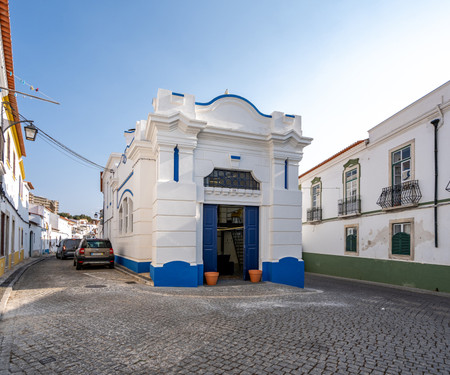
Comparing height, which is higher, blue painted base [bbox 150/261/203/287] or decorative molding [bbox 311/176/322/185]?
decorative molding [bbox 311/176/322/185]

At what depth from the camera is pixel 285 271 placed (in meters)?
11.0

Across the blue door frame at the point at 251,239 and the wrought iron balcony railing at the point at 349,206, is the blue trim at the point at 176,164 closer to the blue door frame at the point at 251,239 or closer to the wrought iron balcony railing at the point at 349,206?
the blue door frame at the point at 251,239

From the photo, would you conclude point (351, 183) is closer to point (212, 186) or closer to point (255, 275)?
point (255, 275)

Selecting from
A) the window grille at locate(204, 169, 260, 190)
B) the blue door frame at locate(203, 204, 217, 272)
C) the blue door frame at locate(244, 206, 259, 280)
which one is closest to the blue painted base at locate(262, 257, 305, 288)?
the blue door frame at locate(244, 206, 259, 280)

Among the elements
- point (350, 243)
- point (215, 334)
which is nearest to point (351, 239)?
point (350, 243)

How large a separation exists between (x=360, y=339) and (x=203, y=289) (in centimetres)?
500

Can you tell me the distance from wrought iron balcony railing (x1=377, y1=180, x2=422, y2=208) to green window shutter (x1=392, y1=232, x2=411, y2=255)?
1281 millimetres

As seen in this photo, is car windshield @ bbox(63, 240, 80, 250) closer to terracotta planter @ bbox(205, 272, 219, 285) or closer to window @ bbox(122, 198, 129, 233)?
window @ bbox(122, 198, 129, 233)

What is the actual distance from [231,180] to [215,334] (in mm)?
6299

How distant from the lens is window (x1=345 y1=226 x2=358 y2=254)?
56.1ft

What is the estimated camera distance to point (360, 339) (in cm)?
510

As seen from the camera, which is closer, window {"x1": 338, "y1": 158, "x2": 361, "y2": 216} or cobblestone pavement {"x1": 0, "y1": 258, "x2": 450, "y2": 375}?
cobblestone pavement {"x1": 0, "y1": 258, "x2": 450, "y2": 375}

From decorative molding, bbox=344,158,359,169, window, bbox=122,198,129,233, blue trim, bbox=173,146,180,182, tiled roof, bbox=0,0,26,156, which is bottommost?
window, bbox=122,198,129,233

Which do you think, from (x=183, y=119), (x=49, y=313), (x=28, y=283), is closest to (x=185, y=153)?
(x=183, y=119)
